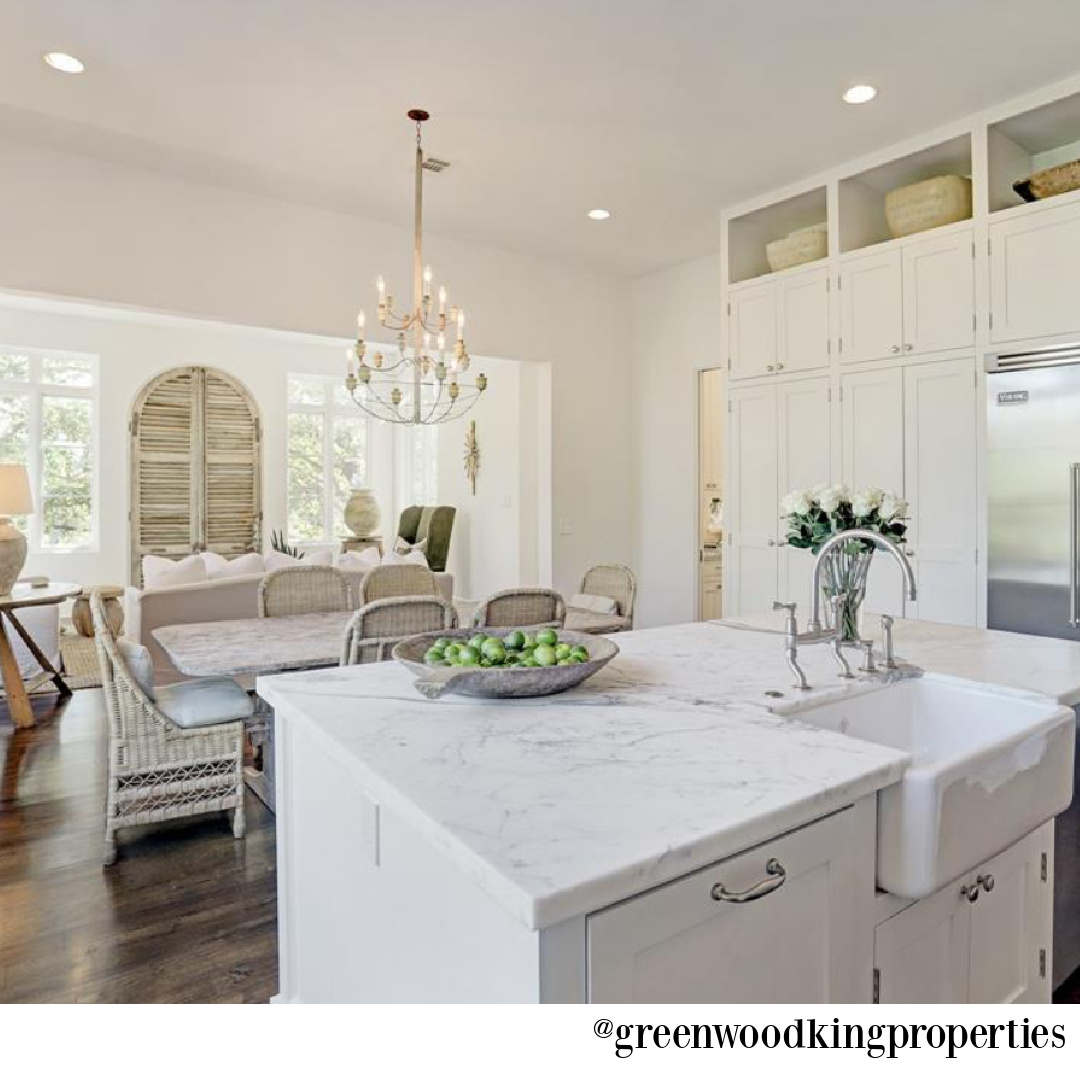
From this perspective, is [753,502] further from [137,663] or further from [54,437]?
[54,437]

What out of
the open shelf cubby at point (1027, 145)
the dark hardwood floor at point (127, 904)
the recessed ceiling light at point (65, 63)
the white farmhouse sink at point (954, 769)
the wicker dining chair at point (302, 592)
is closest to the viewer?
the white farmhouse sink at point (954, 769)

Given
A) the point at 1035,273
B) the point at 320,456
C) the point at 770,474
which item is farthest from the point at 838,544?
the point at 320,456

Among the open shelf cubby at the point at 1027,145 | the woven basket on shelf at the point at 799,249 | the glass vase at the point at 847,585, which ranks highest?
the open shelf cubby at the point at 1027,145

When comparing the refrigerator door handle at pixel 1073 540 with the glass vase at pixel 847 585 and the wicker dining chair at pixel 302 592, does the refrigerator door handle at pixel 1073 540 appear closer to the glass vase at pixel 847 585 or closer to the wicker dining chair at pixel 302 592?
the glass vase at pixel 847 585

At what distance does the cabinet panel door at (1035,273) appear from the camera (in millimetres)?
3244

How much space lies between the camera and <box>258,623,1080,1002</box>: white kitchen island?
0.89 metres

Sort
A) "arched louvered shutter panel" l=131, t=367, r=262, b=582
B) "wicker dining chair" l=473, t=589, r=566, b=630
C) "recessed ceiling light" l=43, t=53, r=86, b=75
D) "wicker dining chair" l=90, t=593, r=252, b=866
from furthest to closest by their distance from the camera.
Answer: "arched louvered shutter panel" l=131, t=367, r=262, b=582, "wicker dining chair" l=473, t=589, r=566, b=630, "recessed ceiling light" l=43, t=53, r=86, b=75, "wicker dining chair" l=90, t=593, r=252, b=866

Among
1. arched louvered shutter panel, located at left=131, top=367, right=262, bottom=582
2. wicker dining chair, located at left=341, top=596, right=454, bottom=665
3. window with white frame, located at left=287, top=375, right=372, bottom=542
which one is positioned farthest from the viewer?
window with white frame, located at left=287, top=375, right=372, bottom=542

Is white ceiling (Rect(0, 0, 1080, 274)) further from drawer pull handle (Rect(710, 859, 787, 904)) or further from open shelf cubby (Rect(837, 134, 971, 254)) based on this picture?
drawer pull handle (Rect(710, 859, 787, 904))

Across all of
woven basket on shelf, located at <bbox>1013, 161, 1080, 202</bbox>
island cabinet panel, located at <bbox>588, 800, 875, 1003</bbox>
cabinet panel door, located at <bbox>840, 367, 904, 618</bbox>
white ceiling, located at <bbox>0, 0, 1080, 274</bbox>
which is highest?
white ceiling, located at <bbox>0, 0, 1080, 274</bbox>

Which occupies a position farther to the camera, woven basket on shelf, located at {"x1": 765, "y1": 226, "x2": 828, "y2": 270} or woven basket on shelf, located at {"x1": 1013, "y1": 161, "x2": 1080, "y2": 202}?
woven basket on shelf, located at {"x1": 765, "y1": 226, "x2": 828, "y2": 270}

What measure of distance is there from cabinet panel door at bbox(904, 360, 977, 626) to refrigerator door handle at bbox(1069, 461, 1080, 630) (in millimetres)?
459

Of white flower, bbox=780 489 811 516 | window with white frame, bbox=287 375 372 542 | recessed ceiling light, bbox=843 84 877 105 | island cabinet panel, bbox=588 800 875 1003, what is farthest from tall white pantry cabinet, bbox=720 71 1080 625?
window with white frame, bbox=287 375 372 542

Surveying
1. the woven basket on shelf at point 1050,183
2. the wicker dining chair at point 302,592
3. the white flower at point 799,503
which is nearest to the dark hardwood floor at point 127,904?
the wicker dining chair at point 302,592
